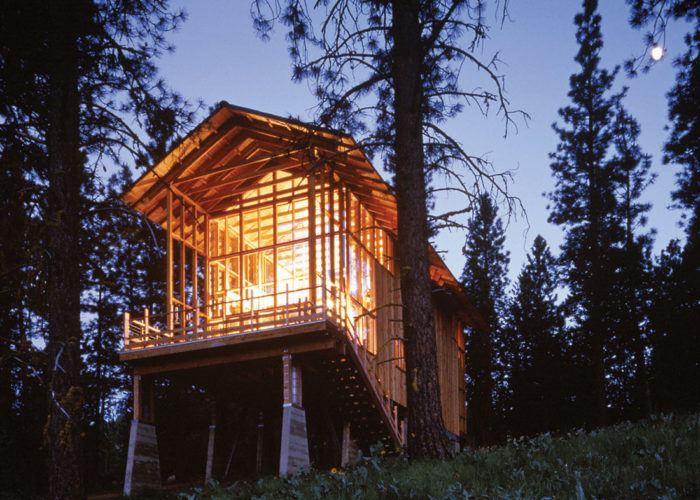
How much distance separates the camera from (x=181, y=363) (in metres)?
17.9

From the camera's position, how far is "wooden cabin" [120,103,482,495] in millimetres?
16766

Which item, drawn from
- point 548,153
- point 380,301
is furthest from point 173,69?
point 548,153

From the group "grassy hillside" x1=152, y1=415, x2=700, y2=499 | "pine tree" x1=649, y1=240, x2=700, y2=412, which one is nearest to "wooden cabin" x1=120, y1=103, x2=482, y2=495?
"grassy hillside" x1=152, y1=415, x2=700, y2=499

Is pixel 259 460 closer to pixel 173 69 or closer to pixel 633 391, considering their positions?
pixel 173 69

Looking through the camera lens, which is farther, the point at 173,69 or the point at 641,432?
the point at 173,69

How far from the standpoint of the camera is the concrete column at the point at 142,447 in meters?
17.0

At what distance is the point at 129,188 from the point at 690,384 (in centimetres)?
2122

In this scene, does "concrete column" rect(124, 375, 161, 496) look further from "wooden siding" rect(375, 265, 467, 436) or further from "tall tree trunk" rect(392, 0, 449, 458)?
"tall tree trunk" rect(392, 0, 449, 458)

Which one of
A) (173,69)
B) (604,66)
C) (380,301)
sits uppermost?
(604,66)

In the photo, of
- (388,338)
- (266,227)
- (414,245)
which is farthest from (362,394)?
(414,245)

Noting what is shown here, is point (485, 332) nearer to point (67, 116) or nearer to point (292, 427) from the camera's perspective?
point (292, 427)

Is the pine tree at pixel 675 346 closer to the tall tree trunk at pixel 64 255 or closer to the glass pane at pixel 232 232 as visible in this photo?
the glass pane at pixel 232 232

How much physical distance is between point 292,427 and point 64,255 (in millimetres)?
7317

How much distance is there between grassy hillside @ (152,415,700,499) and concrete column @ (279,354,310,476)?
5.75 meters
